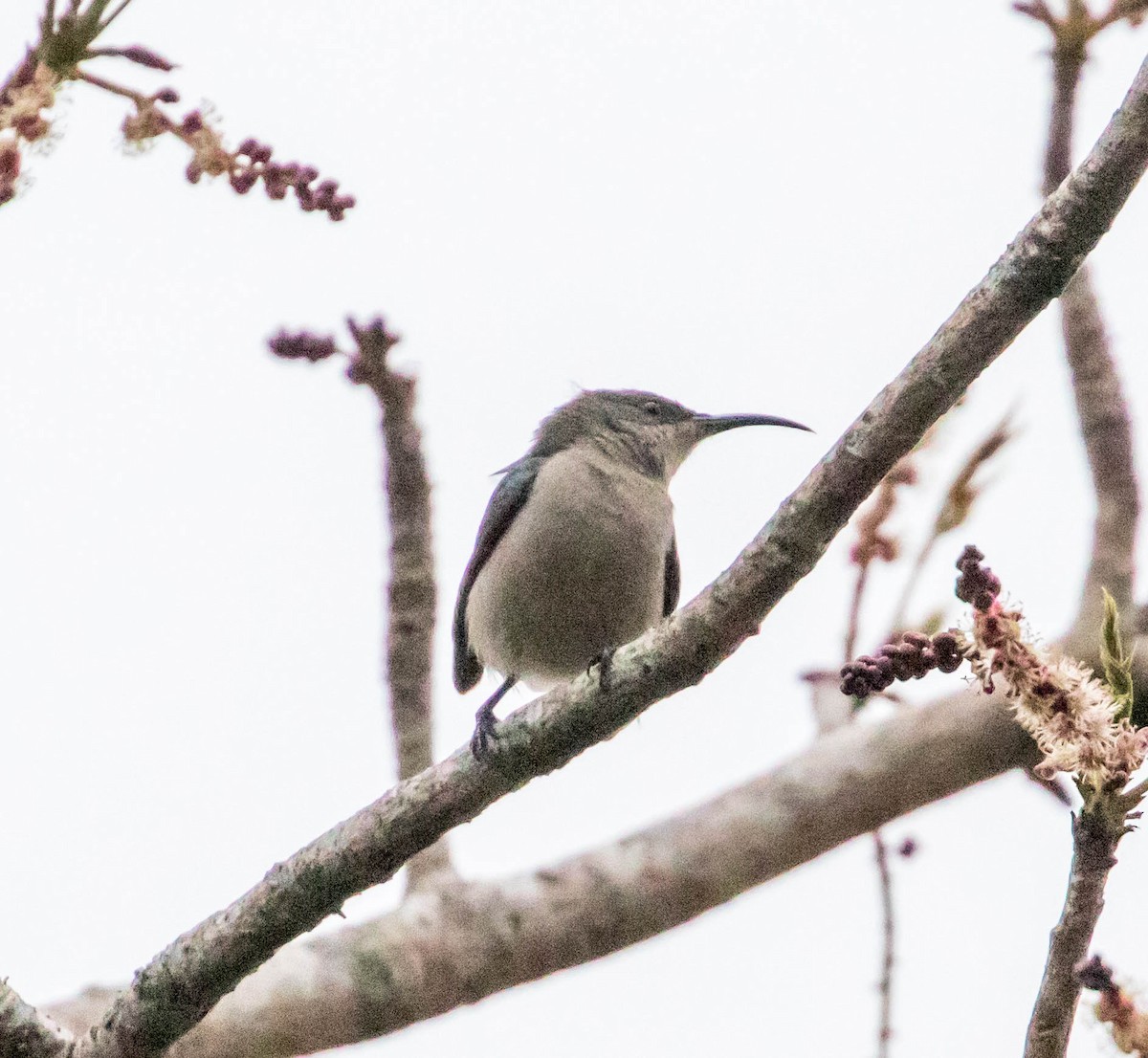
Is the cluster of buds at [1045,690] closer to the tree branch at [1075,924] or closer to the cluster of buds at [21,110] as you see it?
the tree branch at [1075,924]

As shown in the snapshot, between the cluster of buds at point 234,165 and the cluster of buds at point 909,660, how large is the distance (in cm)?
164

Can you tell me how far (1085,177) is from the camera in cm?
368

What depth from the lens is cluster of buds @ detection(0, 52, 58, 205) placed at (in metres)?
3.17

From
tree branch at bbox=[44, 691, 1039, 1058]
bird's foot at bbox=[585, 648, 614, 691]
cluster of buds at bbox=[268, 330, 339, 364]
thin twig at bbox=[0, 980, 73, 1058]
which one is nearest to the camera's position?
bird's foot at bbox=[585, 648, 614, 691]

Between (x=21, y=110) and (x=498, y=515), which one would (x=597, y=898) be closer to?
(x=498, y=515)

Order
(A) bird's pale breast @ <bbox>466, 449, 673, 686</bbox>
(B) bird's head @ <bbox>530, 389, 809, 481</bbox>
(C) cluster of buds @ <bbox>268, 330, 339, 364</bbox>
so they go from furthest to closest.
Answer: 1. (B) bird's head @ <bbox>530, 389, 809, 481</bbox>
2. (A) bird's pale breast @ <bbox>466, 449, 673, 686</bbox>
3. (C) cluster of buds @ <bbox>268, 330, 339, 364</bbox>

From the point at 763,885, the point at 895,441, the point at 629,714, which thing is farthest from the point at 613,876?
the point at 895,441

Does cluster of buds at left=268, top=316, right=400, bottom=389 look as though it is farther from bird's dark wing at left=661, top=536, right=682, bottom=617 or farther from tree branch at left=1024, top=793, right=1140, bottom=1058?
tree branch at left=1024, top=793, right=1140, bottom=1058

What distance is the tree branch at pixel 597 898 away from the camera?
6.07 metres

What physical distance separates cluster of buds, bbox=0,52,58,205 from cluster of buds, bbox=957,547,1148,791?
76.5 inches

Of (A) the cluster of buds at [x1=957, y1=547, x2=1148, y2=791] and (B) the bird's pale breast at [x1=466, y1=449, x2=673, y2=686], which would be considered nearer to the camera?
(A) the cluster of buds at [x1=957, y1=547, x2=1148, y2=791]

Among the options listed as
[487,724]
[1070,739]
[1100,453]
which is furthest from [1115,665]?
[1100,453]

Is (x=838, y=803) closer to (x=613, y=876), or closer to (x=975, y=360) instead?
(x=613, y=876)

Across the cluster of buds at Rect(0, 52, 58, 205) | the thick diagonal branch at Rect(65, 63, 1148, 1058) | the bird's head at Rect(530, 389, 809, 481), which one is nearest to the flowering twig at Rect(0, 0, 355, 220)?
the cluster of buds at Rect(0, 52, 58, 205)
